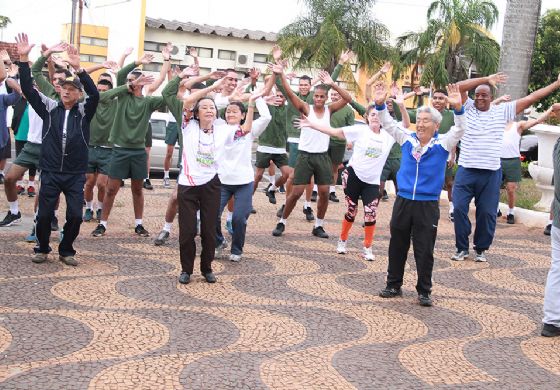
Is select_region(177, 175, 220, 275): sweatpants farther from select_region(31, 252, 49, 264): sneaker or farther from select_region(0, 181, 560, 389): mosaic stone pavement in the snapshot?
select_region(31, 252, 49, 264): sneaker

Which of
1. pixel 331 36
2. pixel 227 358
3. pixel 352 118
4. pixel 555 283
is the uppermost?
pixel 331 36

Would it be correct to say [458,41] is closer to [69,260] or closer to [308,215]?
[308,215]

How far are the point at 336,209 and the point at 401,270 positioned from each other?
263 inches

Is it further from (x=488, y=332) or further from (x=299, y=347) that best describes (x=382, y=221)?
(x=299, y=347)

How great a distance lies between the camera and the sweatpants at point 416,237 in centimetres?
761

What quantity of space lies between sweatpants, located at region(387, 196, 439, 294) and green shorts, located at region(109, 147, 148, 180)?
372cm

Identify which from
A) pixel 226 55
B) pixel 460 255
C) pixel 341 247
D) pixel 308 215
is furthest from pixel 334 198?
pixel 226 55

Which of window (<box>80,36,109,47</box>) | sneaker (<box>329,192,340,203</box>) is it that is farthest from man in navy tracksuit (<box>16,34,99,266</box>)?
window (<box>80,36,109,47</box>)

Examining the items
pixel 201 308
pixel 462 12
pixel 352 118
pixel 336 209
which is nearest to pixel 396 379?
pixel 201 308

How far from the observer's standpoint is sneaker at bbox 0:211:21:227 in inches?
403

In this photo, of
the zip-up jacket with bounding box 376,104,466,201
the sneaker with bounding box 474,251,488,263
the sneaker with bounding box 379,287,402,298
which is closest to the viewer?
the zip-up jacket with bounding box 376,104,466,201

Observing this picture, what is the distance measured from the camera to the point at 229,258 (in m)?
9.10

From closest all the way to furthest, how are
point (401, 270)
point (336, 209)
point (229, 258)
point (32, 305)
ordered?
point (32, 305) → point (401, 270) → point (229, 258) → point (336, 209)

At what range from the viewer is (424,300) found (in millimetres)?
7535
